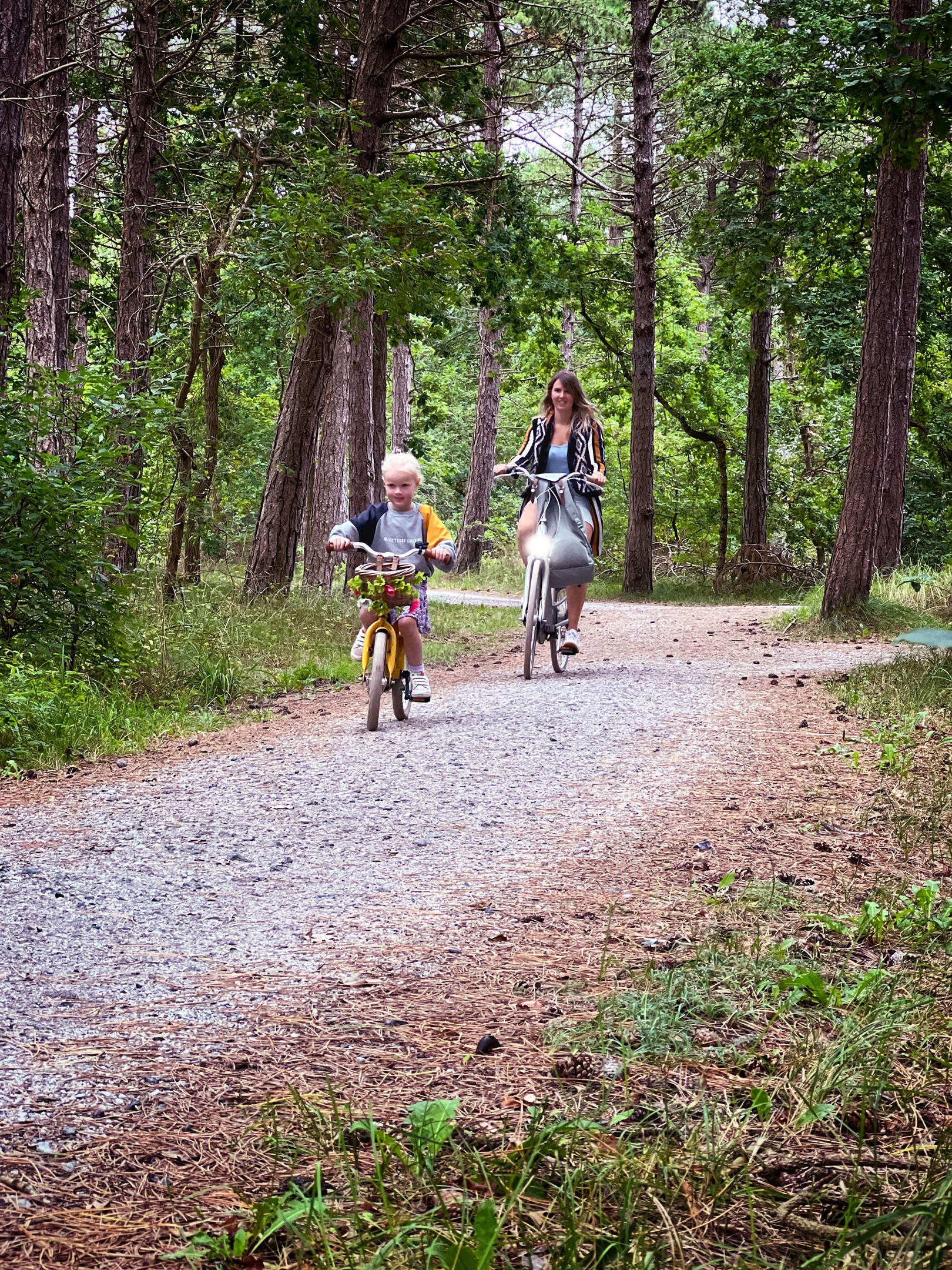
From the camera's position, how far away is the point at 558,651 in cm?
1038

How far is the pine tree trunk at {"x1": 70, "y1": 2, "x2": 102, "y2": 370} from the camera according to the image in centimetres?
1617

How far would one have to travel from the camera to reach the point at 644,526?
71.6 feet

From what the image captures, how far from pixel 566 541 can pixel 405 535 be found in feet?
6.91

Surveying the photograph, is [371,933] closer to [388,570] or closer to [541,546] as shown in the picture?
[388,570]

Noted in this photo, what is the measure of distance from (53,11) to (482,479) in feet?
51.6

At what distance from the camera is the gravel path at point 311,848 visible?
3.23 meters

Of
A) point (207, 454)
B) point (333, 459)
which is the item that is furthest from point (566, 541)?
point (333, 459)

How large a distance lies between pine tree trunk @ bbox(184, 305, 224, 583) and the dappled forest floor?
4203 millimetres

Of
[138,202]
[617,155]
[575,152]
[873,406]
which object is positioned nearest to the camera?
[873,406]

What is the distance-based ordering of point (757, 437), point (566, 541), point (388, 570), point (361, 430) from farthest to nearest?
point (757, 437) → point (361, 430) → point (566, 541) → point (388, 570)

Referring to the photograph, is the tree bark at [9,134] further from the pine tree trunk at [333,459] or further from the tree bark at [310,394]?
the pine tree trunk at [333,459]

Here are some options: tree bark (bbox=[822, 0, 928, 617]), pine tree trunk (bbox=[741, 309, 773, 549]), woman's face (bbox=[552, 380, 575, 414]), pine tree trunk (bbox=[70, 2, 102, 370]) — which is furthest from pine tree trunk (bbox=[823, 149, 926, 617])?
pine tree trunk (bbox=[741, 309, 773, 549])

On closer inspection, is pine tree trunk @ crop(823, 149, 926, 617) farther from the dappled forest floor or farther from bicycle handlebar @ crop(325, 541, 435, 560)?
bicycle handlebar @ crop(325, 541, 435, 560)

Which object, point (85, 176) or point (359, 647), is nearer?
point (359, 647)
